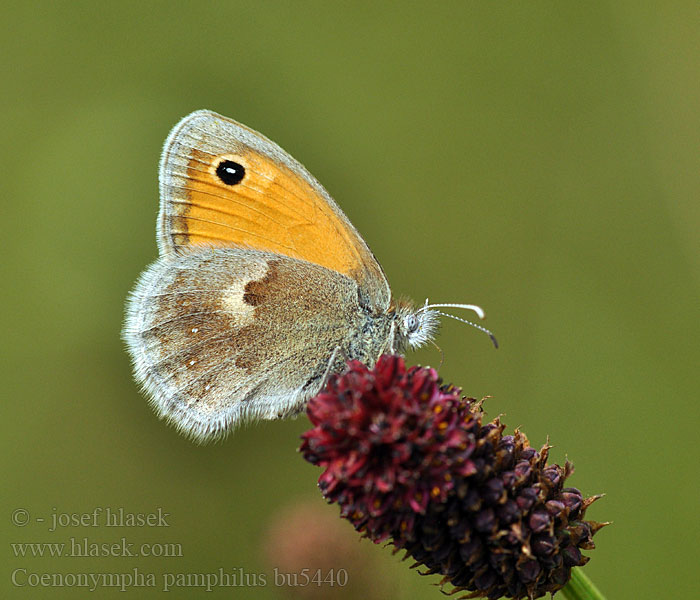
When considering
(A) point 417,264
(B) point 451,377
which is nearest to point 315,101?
(A) point 417,264

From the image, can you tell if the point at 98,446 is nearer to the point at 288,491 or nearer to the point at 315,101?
the point at 288,491

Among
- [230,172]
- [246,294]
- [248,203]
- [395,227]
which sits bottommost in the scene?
[246,294]

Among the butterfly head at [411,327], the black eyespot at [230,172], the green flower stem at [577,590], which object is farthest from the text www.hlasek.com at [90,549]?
the green flower stem at [577,590]

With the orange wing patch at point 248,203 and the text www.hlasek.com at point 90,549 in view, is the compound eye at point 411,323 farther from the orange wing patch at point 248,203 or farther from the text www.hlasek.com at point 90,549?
the text www.hlasek.com at point 90,549

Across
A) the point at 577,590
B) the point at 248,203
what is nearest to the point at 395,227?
the point at 248,203

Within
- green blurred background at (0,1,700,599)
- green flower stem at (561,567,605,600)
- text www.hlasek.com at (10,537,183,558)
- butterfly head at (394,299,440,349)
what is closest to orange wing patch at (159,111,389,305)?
butterfly head at (394,299,440,349)

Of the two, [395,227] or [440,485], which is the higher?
[395,227]

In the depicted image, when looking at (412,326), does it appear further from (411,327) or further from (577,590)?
(577,590)

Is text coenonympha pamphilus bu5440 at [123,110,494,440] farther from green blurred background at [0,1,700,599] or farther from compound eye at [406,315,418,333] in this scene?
green blurred background at [0,1,700,599]
